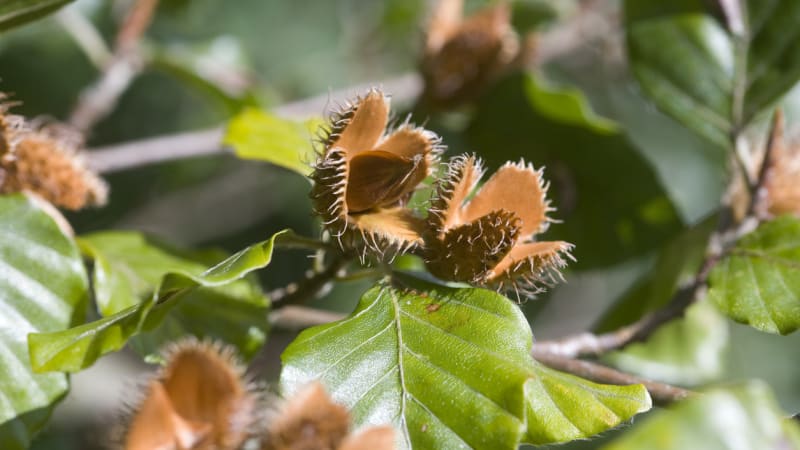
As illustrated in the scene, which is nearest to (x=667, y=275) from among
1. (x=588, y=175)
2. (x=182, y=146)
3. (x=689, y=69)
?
(x=588, y=175)

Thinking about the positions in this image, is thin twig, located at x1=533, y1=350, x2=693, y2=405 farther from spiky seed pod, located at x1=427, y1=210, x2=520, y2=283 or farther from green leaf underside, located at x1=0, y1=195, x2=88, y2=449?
green leaf underside, located at x1=0, y1=195, x2=88, y2=449

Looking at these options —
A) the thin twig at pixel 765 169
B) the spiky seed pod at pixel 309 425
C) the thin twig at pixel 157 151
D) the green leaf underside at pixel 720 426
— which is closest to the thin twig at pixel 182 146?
the thin twig at pixel 157 151

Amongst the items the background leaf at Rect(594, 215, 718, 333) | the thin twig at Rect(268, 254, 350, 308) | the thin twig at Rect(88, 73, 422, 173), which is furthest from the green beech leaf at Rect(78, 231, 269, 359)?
the background leaf at Rect(594, 215, 718, 333)

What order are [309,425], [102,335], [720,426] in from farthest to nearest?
[102,335] → [309,425] → [720,426]

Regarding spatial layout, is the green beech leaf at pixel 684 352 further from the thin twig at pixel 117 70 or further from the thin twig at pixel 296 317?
the thin twig at pixel 117 70

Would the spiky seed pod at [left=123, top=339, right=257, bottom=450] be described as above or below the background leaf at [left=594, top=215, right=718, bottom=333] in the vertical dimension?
above

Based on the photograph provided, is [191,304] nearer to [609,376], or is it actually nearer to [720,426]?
[609,376]
